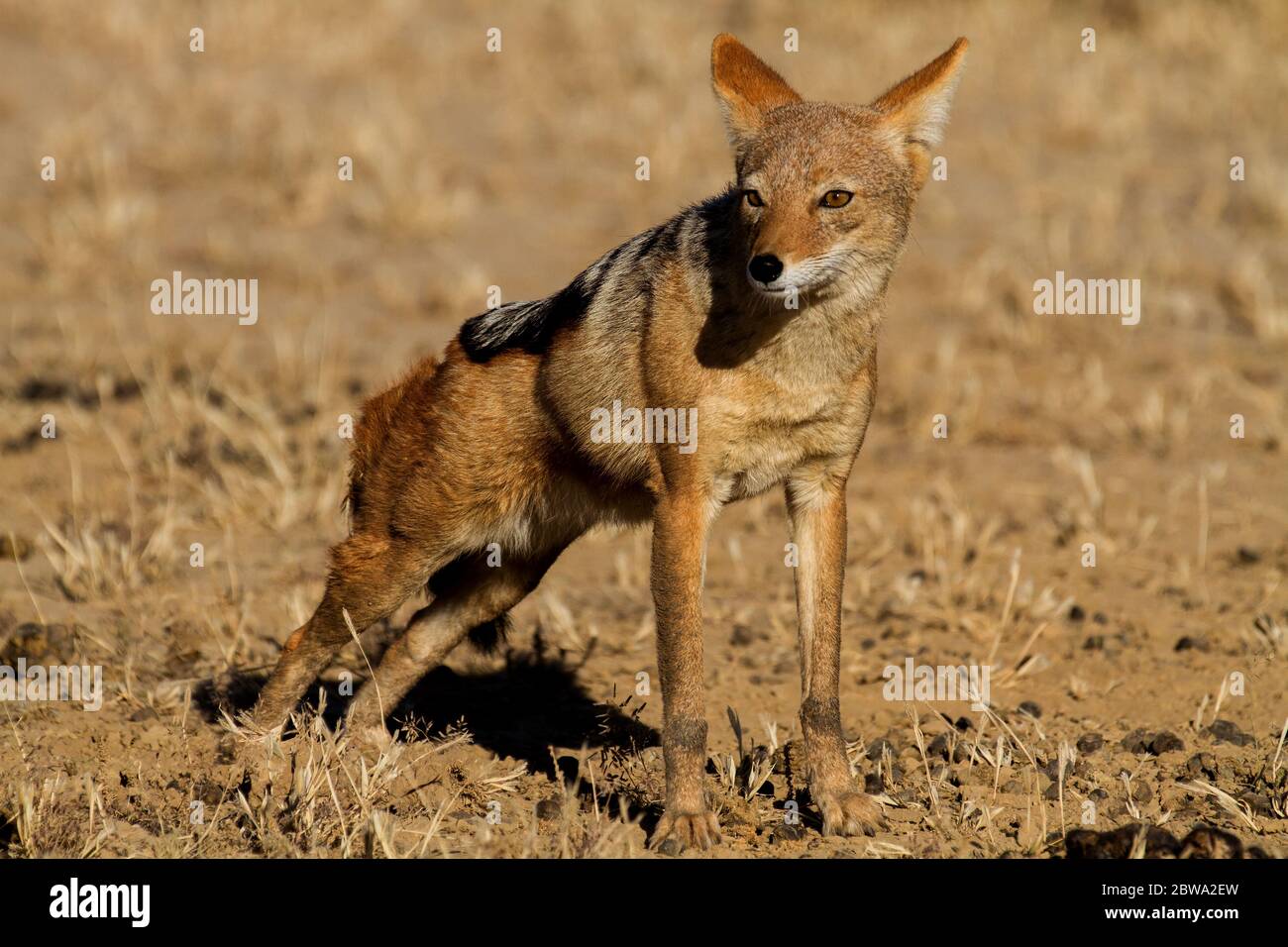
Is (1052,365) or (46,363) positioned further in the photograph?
(1052,365)

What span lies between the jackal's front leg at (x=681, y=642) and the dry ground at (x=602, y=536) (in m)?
0.27

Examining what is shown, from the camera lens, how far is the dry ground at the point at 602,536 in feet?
18.0

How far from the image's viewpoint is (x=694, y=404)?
502 centimetres

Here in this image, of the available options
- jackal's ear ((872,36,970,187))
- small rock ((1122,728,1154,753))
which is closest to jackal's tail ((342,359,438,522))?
jackal's ear ((872,36,970,187))

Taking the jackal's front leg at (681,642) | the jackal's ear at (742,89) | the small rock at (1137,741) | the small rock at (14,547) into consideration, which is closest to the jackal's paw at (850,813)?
the jackal's front leg at (681,642)

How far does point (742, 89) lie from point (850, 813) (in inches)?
97.8

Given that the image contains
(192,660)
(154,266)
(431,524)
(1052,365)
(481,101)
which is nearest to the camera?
(431,524)

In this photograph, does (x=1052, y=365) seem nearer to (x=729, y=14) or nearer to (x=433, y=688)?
(x=433, y=688)

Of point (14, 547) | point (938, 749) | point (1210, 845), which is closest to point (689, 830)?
point (938, 749)

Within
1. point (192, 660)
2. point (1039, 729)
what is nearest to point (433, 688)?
point (192, 660)

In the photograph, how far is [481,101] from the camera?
50.0 feet

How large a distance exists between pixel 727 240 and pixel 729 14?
1350 centimetres

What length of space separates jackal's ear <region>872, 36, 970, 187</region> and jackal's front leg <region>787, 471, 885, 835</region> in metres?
1.12

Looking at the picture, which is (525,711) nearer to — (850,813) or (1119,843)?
(850,813)
